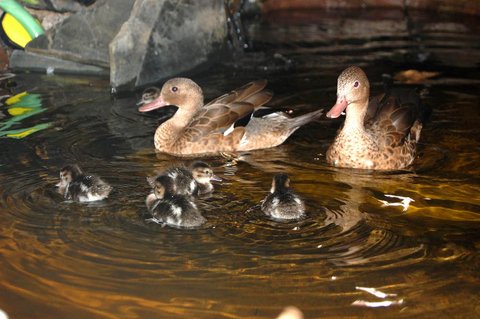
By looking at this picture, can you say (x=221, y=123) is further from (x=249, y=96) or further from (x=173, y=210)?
(x=173, y=210)

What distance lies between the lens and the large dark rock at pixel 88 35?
38.1 ft

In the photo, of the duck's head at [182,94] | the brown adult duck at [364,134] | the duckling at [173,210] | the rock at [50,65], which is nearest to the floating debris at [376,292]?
the duckling at [173,210]

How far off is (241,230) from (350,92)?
2.17 meters

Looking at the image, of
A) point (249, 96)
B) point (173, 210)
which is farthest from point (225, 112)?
point (173, 210)

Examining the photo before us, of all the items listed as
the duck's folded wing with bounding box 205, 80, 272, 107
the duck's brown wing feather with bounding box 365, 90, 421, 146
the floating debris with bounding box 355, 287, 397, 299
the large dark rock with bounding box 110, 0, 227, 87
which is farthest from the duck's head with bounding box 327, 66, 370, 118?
the large dark rock with bounding box 110, 0, 227, 87

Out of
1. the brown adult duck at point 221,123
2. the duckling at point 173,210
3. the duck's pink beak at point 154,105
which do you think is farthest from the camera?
the duck's pink beak at point 154,105

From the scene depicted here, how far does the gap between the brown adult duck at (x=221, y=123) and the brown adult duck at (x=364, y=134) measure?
86 cm

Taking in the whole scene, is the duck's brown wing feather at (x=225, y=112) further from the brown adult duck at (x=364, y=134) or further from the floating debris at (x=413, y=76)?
the floating debris at (x=413, y=76)

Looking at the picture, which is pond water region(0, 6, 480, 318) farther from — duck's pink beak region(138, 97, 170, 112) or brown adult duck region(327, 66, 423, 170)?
duck's pink beak region(138, 97, 170, 112)

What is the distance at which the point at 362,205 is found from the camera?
662cm

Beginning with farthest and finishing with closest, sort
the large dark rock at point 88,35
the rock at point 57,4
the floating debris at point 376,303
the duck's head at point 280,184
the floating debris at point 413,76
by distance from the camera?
the rock at point 57,4 → the large dark rock at point 88,35 → the floating debris at point 413,76 → the duck's head at point 280,184 → the floating debris at point 376,303

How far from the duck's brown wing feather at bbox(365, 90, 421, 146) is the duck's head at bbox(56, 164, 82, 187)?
8.92 ft

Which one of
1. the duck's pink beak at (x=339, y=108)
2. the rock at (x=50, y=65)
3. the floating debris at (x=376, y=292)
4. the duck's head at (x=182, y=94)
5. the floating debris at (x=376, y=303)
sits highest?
the duck's pink beak at (x=339, y=108)

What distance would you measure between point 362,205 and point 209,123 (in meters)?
2.24
